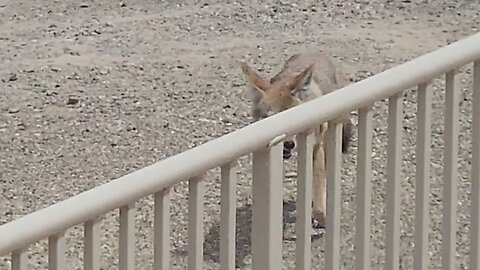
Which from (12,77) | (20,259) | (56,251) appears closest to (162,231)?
(56,251)

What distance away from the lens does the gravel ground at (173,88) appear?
5957mm

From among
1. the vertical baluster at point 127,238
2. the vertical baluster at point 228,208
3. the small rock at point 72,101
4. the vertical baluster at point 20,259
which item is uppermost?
the small rock at point 72,101

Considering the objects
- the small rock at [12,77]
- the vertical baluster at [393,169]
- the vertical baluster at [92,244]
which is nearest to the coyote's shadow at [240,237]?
the vertical baluster at [393,169]

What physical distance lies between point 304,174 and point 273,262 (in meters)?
0.22

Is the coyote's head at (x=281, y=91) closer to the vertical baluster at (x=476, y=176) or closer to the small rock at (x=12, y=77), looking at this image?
the vertical baluster at (x=476, y=176)

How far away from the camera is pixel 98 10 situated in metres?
11.4

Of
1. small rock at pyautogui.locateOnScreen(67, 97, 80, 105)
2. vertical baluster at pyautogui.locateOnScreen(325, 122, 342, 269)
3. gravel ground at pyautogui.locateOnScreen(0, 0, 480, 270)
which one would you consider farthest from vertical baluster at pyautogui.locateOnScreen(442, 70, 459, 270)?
small rock at pyautogui.locateOnScreen(67, 97, 80, 105)

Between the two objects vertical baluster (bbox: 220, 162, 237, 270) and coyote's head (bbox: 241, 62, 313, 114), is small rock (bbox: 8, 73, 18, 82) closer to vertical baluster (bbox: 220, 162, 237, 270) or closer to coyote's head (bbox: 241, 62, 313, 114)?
coyote's head (bbox: 241, 62, 313, 114)

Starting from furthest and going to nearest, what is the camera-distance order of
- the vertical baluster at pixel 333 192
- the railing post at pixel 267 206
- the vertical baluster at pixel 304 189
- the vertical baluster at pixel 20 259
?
the vertical baluster at pixel 333 192, the vertical baluster at pixel 304 189, the railing post at pixel 267 206, the vertical baluster at pixel 20 259

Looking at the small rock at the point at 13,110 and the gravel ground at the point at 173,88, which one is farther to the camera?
the small rock at the point at 13,110

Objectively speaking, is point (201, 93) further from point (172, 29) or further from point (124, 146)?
point (172, 29)

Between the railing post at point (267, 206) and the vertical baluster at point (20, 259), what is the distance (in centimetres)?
67

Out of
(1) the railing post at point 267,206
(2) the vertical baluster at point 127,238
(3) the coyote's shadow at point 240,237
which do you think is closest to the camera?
(2) the vertical baluster at point 127,238

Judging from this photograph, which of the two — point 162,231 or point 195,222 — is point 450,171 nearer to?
point 195,222
